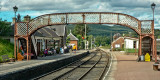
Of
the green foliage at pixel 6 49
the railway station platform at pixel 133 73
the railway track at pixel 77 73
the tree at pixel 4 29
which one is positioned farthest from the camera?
the tree at pixel 4 29

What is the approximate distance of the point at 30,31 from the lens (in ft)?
84.2

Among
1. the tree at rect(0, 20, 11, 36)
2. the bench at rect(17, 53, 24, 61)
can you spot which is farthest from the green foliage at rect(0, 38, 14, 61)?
the tree at rect(0, 20, 11, 36)

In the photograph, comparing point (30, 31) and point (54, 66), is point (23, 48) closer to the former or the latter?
point (30, 31)

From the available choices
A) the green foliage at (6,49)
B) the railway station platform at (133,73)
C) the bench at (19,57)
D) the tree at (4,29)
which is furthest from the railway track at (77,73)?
the tree at (4,29)

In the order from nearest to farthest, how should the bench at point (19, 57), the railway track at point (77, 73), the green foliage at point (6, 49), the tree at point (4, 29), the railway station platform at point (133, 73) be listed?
1. the railway station platform at point (133, 73)
2. the railway track at point (77, 73)
3. the green foliage at point (6, 49)
4. the bench at point (19, 57)
5. the tree at point (4, 29)

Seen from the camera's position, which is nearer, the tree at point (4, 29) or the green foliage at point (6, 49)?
the green foliage at point (6, 49)

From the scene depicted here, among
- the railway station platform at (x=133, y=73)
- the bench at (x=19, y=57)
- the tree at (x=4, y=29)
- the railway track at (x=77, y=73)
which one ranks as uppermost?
the tree at (x=4, y=29)

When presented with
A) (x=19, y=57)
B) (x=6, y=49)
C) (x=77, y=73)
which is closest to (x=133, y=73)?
(x=77, y=73)

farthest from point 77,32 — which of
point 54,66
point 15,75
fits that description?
point 15,75

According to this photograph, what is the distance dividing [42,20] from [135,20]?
1067 centimetres

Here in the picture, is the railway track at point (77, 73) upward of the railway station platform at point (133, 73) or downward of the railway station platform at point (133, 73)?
downward

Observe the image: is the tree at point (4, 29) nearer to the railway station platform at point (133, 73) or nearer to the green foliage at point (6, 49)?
the green foliage at point (6, 49)

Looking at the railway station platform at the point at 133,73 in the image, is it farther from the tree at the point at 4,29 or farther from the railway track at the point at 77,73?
the tree at the point at 4,29

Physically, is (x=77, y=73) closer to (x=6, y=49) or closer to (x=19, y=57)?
(x=19, y=57)
